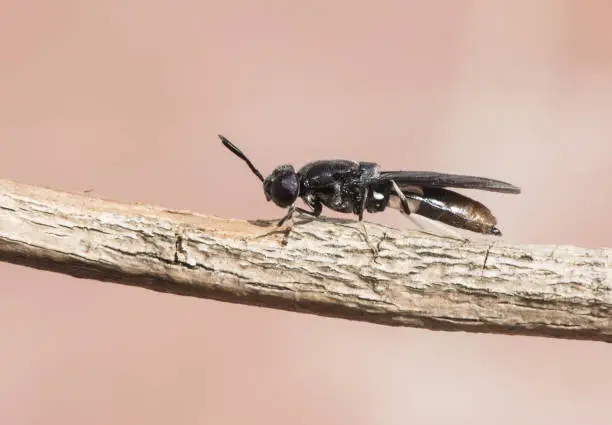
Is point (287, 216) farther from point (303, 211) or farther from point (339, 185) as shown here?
point (339, 185)

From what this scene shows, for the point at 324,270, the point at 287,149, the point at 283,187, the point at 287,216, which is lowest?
the point at 324,270

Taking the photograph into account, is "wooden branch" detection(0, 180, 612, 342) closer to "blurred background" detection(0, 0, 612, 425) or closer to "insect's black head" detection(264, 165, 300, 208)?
"insect's black head" detection(264, 165, 300, 208)

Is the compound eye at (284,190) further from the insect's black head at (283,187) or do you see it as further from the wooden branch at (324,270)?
the wooden branch at (324,270)

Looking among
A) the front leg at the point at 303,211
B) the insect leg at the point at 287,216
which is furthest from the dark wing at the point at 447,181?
the insect leg at the point at 287,216

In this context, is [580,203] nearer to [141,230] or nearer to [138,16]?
[138,16]

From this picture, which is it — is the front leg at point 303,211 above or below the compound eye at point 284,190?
below

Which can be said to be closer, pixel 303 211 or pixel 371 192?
pixel 303 211

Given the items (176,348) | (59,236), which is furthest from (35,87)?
(59,236)

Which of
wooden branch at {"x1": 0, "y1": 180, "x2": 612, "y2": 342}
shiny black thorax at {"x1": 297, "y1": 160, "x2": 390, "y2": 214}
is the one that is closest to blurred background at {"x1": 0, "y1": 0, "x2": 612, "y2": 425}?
shiny black thorax at {"x1": 297, "y1": 160, "x2": 390, "y2": 214}

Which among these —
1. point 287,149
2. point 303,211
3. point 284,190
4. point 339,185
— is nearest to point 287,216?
point 303,211
